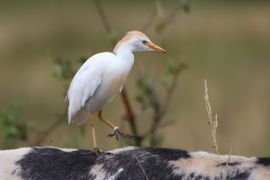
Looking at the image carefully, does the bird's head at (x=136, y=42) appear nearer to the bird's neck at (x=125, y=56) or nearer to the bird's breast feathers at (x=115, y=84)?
the bird's neck at (x=125, y=56)

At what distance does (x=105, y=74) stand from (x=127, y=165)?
0.49m

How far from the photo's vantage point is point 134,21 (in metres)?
17.7

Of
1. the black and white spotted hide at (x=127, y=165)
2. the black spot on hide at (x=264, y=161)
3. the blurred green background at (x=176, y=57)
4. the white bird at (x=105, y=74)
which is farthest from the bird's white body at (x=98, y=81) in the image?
the blurred green background at (x=176, y=57)

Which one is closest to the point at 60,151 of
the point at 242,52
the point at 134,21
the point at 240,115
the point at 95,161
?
the point at 95,161

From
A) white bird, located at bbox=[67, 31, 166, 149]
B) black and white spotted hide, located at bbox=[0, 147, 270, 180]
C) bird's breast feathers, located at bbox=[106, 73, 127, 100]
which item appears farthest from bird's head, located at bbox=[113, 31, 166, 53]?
black and white spotted hide, located at bbox=[0, 147, 270, 180]

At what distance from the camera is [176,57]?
46.8 feet

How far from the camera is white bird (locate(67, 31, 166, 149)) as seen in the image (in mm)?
6285

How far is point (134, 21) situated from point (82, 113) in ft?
36.7

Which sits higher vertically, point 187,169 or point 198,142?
point 187,169

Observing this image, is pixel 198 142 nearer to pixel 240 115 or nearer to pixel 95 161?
pixel 240 115

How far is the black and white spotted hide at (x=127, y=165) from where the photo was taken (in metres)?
6.09

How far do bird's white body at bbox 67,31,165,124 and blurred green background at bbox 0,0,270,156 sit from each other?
264 centimetres

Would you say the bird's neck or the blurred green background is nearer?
the bird's neck

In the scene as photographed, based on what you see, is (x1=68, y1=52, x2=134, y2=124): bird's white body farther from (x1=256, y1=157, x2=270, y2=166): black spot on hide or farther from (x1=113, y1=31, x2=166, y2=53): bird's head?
(x1=256, y1=157, x2=270, y2=166): black spot on hide
